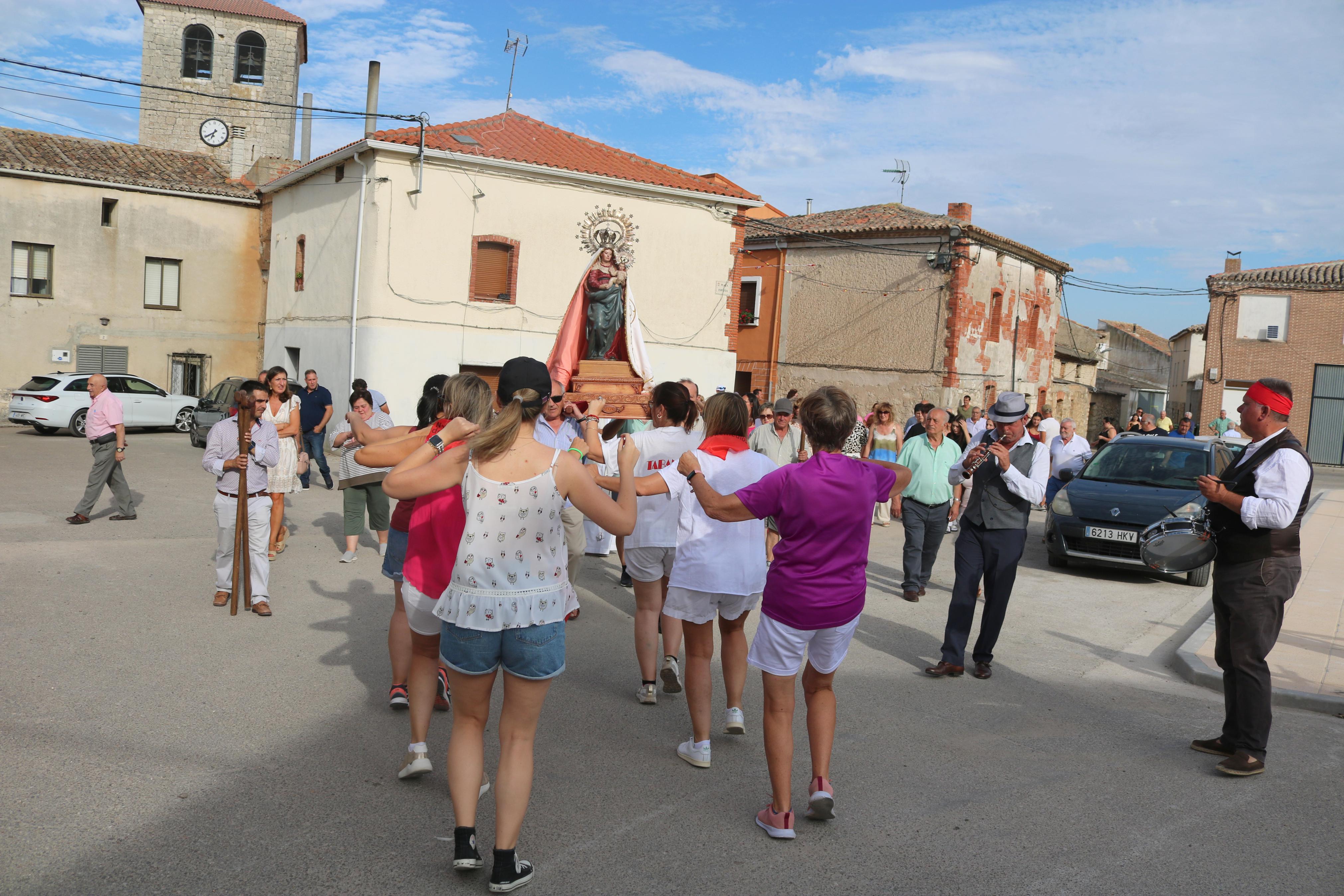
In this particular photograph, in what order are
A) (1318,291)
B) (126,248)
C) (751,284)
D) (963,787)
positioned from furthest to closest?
(1318,291)
(751,284)
(126,248)
(963,787)

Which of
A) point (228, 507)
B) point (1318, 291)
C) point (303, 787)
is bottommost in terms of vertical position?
point (303, 787)

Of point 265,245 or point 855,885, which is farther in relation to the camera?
point 265,245

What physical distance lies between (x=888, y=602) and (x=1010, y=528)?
2730 mm

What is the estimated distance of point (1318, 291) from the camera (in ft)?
119

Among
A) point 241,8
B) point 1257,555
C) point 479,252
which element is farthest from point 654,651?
point 241,8

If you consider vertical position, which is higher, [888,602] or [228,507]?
[228,507]

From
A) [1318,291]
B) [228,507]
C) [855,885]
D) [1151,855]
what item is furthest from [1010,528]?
[1318,291]

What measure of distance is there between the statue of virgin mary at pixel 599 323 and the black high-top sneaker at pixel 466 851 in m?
7.33

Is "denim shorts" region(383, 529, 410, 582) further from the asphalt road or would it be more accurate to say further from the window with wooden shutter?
the window with wooden shutter

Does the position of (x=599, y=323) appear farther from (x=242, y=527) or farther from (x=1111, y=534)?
(x=1111, y=534)

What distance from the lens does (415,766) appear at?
4.41 metres

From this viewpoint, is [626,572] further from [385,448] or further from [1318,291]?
[1318,291]

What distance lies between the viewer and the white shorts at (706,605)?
16.3 ft

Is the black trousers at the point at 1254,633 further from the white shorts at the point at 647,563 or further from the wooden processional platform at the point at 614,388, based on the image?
the wooden processional platform at the point at 614,388
